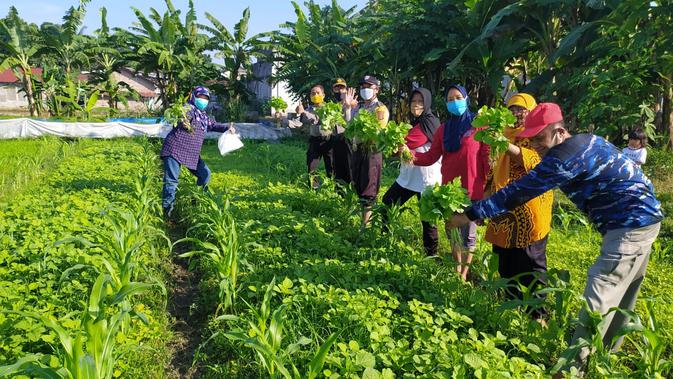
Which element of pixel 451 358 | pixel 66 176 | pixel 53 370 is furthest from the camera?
pixel 66 176

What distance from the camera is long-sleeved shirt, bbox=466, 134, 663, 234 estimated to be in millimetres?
2490

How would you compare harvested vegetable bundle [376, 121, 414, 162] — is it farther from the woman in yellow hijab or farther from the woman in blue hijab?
the woman in yellow hijab

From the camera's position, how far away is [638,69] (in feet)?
25.9

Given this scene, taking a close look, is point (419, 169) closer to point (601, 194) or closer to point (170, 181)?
point (601, 194)

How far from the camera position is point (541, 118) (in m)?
2.63

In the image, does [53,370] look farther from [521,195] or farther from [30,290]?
[521,195]

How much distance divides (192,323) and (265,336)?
1265mm

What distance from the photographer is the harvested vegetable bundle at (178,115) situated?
19.4 ft

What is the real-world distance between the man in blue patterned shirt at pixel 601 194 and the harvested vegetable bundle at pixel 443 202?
0.31 m

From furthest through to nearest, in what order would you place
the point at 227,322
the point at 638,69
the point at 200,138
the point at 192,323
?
the point at 638,69 → the point at 200,138 → the point at 192,323 → the point at 227,322

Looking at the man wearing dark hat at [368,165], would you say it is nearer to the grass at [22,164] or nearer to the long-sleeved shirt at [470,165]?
the long-sleeved shirt at [470,165]

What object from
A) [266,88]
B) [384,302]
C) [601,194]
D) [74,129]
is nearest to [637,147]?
[601,194]

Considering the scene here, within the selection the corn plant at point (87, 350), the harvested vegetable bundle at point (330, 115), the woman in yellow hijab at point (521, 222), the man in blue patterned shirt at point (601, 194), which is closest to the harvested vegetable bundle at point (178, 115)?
the harvested vegetable bundle at point (330, 115)

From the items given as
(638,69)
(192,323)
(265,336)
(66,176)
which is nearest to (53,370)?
(265,336)
